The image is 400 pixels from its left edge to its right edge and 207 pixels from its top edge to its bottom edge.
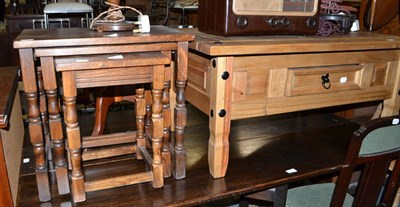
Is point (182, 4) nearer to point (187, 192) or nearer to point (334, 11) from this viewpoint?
point (334, 11)

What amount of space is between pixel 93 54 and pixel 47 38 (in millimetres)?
128

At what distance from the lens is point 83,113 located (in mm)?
2043

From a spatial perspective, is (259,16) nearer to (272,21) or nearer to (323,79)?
(272,21)

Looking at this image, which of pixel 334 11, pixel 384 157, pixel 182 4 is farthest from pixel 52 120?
pixel 182 4

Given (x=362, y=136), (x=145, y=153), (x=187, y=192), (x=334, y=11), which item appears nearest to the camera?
(x=362, y=136)

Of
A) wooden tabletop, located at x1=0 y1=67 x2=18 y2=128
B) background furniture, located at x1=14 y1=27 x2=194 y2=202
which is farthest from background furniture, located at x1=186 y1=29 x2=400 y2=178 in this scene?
wooden tabletop, located at x1=0 y1=67 x2=18 y2=128

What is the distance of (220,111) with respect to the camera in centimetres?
115

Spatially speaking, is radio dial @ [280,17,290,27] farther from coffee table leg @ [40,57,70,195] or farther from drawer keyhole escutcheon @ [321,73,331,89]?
coffee table leg @ [40,57,70,195]

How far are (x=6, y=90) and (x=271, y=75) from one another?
922 mm

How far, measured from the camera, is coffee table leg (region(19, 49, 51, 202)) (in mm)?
955

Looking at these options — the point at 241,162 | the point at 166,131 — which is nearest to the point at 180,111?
the point at 166,131

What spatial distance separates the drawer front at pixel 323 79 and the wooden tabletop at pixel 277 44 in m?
0.08

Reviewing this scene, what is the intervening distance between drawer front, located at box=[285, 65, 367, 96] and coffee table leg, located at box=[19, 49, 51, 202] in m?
0.83

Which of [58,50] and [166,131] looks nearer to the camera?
[58,50]
